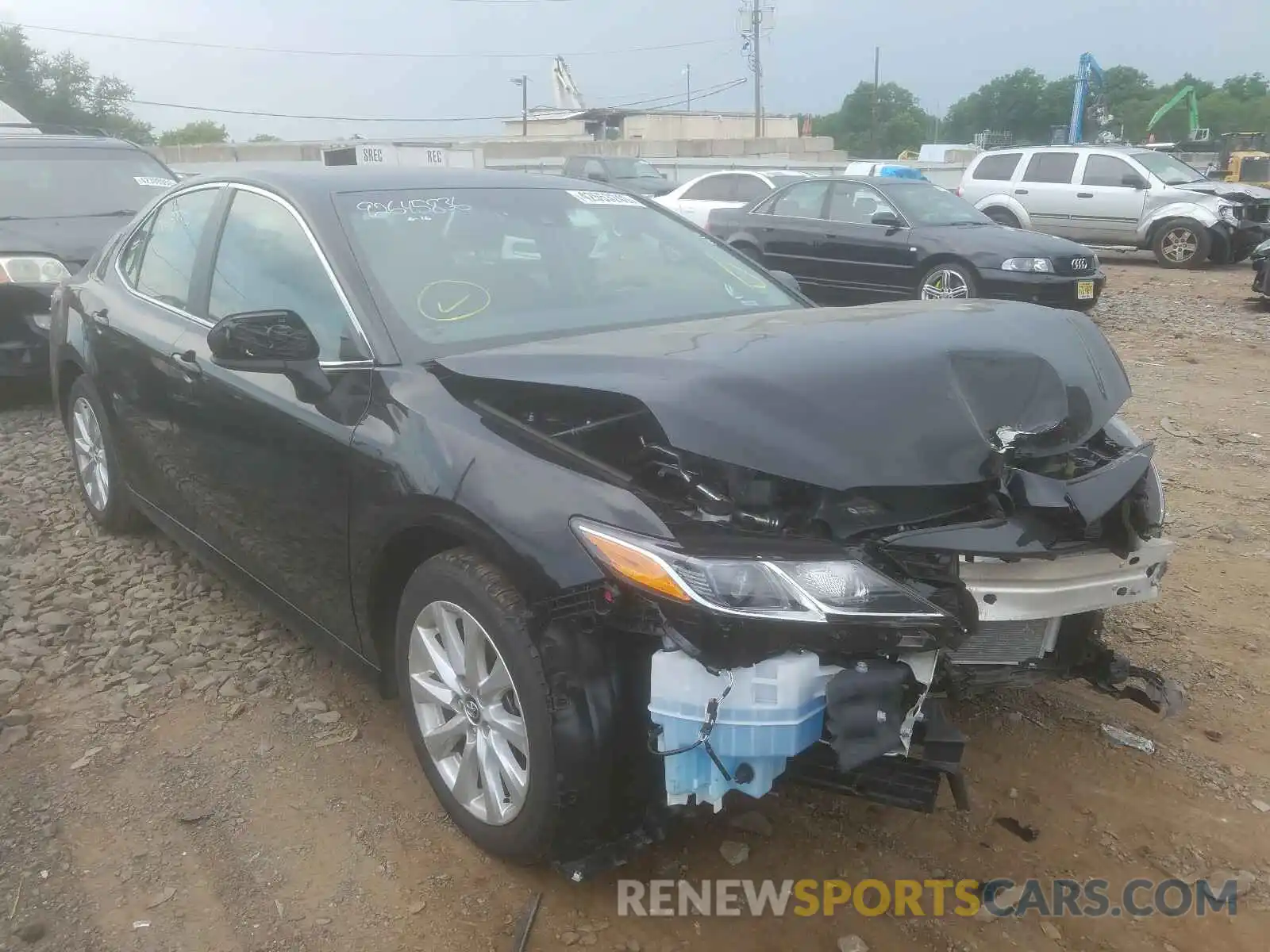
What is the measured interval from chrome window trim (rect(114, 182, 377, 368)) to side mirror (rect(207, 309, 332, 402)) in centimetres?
6

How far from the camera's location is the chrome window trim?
2.77m

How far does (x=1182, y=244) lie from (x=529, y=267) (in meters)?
15.1

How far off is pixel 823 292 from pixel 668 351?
8753mm

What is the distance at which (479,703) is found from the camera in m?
2.42

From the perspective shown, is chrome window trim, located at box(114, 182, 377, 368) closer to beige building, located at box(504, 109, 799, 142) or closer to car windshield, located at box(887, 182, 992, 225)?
car windshield, located at box(887, 182, 992, 225)

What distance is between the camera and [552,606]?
2.15 meters

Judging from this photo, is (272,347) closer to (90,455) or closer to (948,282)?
(90,455)

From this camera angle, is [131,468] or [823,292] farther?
[823,292]

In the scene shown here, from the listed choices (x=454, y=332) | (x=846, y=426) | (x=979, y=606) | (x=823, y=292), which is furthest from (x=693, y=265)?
(x=823, y=292)

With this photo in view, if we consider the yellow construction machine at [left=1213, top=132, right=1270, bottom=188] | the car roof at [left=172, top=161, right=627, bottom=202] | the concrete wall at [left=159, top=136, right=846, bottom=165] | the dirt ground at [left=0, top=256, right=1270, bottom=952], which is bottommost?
the dirt ground at [left=0, top=256, right=1270, bottom=952]

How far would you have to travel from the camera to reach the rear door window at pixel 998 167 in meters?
16.6

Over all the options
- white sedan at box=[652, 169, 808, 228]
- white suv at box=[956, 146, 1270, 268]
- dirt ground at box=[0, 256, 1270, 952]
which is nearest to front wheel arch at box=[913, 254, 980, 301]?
white sedan at box=[652, 169, 808, 228]

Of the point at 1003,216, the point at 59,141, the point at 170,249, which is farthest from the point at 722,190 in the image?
the point at 170,249

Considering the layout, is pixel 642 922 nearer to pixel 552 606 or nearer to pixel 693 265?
pixel 552 606
